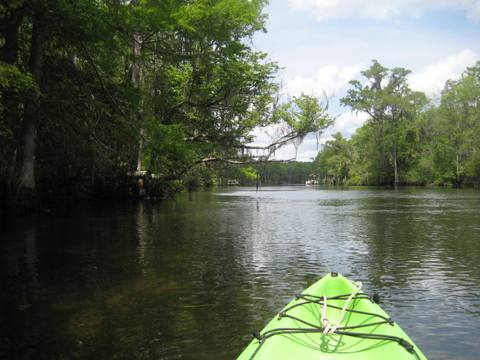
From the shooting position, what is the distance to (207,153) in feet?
135

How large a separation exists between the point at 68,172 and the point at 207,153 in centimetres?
1245

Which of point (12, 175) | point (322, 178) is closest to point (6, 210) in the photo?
point (12, 175)

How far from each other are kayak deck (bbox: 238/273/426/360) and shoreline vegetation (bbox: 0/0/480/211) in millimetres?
13365

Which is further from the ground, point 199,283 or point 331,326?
point 331,326

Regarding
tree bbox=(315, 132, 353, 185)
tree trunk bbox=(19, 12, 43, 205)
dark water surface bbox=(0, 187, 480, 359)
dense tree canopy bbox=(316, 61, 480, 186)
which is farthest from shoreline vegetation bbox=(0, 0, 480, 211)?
tree bbox=(315, 132, 353, 185)

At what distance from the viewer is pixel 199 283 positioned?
375 inches

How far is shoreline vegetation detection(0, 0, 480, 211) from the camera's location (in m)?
20.1

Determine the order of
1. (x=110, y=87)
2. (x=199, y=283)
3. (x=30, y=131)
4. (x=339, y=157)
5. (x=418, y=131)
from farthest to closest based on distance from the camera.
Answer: (x=339, y=157) → (x=418, y=131) → (x=110, y=87) → (x=30, y=131) → (x=199, y=283)

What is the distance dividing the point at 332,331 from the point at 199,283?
4.85 meters

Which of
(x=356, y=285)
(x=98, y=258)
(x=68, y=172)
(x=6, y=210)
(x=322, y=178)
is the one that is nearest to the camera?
(x=356, y=285)

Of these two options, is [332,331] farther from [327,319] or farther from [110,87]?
[110,87]

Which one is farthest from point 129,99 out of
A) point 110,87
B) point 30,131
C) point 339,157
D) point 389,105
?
point 339,157

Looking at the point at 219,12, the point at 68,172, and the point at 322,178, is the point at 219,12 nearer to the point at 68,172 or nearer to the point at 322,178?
the point at 68,172

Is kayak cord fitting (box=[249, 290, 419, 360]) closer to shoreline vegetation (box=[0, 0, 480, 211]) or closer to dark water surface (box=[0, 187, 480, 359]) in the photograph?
dark water surface (box=[0, 187, 480, 359])
